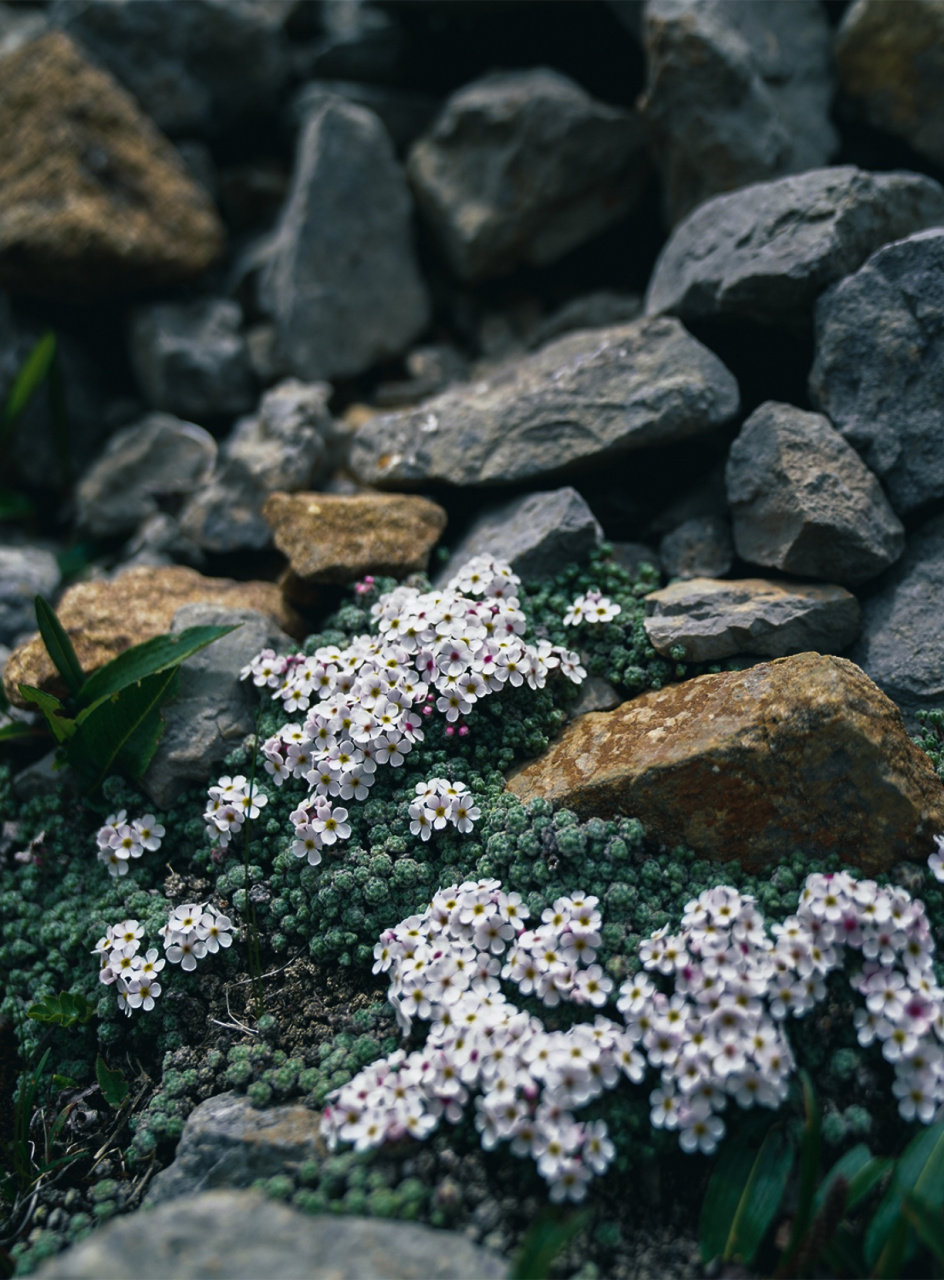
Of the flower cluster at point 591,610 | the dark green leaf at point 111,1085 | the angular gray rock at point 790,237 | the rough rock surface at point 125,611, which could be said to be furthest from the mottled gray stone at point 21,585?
the angular gray rock at point 790,237

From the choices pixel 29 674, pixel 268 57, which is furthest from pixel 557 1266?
pixel 268 57

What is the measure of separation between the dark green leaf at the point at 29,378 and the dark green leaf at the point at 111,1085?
4058 millimetres

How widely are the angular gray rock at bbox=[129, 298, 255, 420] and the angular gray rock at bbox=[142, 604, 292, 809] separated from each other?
2.07 metres

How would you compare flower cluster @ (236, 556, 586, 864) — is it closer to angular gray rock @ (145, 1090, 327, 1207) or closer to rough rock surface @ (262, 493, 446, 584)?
rough rock surface @ (262, 493, 446, 584)

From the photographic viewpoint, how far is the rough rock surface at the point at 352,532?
417cm

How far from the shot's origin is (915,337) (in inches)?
154

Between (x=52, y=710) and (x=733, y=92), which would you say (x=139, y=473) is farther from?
(x=733, y=92)

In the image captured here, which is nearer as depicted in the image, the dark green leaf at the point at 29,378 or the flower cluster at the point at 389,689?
the flower cluster at the point at 389,689

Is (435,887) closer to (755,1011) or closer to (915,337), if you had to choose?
(755,1011)

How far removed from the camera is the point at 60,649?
12.4ft

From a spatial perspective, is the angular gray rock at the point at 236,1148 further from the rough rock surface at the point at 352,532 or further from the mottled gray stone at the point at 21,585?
the mottled gray stone at the point at 21,585

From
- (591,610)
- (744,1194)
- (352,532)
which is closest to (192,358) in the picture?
(352,532)

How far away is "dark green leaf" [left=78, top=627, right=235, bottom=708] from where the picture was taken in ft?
12.3

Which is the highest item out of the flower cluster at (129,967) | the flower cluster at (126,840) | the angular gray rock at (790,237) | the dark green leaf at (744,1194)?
the angular gray rock at (790,237)
